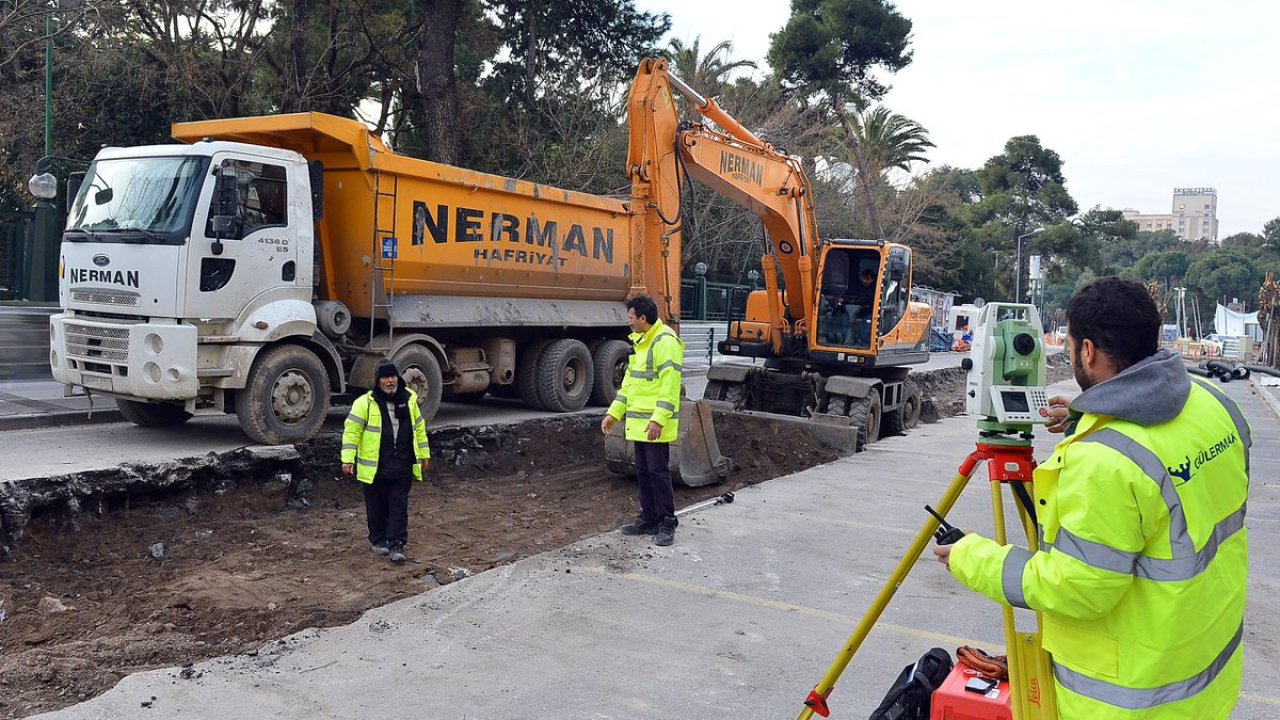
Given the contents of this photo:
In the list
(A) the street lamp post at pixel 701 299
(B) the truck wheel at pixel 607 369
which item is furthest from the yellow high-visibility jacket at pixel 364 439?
(A) the street lamp post at pixel 701 299

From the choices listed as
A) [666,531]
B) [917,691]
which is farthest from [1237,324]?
[917,691]

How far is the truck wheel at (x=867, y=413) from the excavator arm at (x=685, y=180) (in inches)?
59.0

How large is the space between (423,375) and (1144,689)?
30.9 feet

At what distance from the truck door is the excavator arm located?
11.6ft

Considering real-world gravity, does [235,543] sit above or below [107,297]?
below

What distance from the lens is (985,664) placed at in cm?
299

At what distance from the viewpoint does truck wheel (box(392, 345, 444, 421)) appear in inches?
418

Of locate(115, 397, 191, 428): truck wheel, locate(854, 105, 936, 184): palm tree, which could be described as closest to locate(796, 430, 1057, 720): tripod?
locate(115, 397, 191, 428): truck wheel

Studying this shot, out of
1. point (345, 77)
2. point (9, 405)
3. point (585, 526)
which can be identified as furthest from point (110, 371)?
point (345, 77)

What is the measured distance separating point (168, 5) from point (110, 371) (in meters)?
11.5

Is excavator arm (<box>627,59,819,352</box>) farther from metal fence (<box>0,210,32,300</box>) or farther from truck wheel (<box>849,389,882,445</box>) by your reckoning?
metal fence (<box>0,210,32,300</box>)

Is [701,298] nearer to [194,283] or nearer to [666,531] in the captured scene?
[194,283]

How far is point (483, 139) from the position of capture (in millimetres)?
23703

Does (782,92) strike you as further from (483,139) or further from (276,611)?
(276,611)
